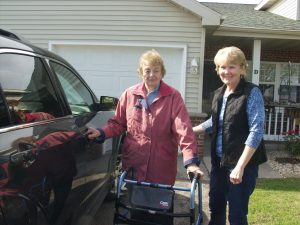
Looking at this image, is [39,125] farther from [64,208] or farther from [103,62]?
[103,62]

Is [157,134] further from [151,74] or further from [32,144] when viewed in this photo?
[32,144]

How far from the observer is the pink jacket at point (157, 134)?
3.17 m

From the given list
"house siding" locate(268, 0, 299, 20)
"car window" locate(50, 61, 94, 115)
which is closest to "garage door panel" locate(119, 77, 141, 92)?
"car window" locate(50, 61, 94, 115)

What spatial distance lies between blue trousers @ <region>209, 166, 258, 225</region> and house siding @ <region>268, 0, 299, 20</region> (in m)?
10.0

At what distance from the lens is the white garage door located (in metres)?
9.76

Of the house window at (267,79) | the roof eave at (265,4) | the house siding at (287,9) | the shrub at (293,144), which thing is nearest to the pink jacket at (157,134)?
the shrub at (293,144)

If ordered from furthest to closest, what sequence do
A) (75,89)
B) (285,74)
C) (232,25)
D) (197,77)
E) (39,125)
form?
(285,74) → (232,25) → (197,77) → (75,89) → (39,125)

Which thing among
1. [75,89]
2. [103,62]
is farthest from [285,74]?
[75,89]

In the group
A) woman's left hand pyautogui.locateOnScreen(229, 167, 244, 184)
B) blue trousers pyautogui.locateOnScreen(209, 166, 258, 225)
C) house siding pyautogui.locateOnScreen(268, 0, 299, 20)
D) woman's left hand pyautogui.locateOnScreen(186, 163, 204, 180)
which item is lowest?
blue trousers pyautogui.locateOnScreen(209, 166, 258, 225)

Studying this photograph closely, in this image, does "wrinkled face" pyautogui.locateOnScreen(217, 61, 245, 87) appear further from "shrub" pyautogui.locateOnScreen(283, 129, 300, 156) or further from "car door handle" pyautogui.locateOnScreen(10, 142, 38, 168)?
"shrub" pyautogui.locateOnScreen(283, 129, 300, 156)

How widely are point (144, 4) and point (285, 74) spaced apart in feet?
19.2

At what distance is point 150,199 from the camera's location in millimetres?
2904

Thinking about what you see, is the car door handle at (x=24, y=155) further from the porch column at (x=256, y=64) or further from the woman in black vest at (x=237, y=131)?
the porch column at (x=256, y=64)

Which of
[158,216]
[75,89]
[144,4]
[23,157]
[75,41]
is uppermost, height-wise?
[144,4]
